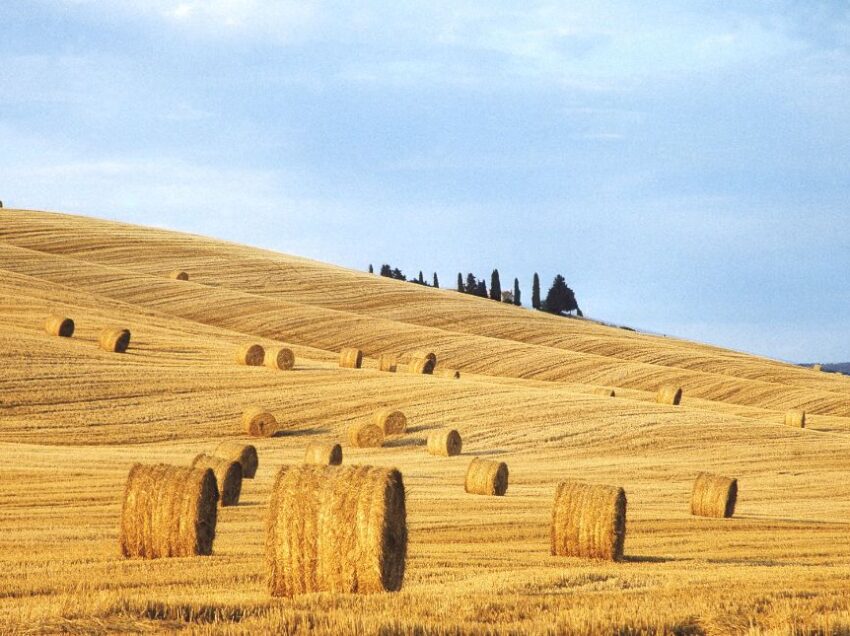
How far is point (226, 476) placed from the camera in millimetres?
18766

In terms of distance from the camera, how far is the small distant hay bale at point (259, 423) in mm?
29594

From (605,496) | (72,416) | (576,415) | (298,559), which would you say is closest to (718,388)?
(576,415)

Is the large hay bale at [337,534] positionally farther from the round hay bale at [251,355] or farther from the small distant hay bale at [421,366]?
the small distant hay bale at [421,366]

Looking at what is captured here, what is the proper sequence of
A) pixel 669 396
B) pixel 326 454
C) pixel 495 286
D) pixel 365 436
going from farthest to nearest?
1. pixel 495 286
2. pixel 669 396
3. pixel 365 436
4. pixel 326 454

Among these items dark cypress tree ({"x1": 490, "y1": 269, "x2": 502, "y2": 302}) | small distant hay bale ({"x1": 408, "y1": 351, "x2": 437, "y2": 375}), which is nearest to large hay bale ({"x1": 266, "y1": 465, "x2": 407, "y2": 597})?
small distant hay bale ({"x1": 408, "y1": 351, "x2": 437, "y2": 375})

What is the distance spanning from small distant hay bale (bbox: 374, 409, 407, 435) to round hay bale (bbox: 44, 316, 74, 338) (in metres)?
12.9

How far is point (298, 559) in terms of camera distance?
993 centimetres

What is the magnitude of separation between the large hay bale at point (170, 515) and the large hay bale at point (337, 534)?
3.23m

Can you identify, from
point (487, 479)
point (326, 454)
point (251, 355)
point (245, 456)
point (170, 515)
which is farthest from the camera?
point (251, 355)

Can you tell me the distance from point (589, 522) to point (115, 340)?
25.0 m

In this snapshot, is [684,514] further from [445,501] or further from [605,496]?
[605,496]

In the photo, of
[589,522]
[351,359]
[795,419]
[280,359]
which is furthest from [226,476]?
[795,419]

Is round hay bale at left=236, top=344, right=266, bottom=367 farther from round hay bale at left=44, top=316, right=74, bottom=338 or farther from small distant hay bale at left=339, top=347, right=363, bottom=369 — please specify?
round hay bale at left=44, top=316, right=74, bottom=338

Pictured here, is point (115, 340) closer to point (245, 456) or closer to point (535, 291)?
point (245, 456)
